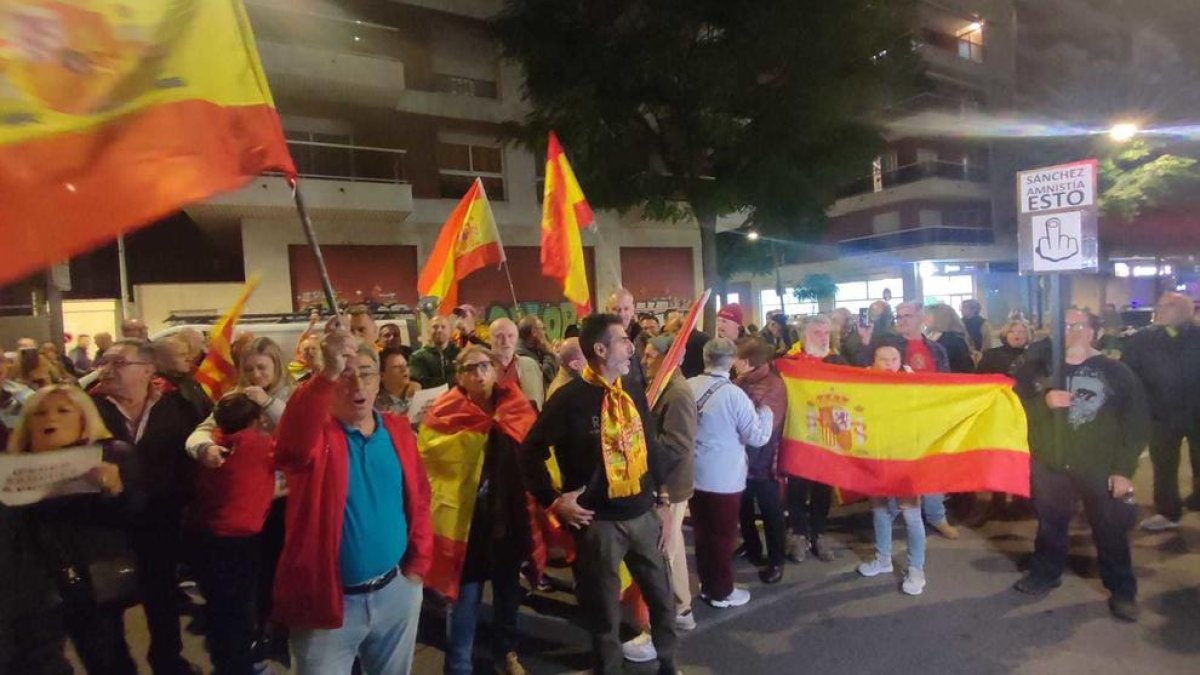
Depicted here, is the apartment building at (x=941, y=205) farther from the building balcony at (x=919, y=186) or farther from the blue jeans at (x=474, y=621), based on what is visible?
the blue jeans at (x=474, y=621)

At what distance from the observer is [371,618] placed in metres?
2.79

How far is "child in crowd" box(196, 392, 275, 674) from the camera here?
365 centimetres

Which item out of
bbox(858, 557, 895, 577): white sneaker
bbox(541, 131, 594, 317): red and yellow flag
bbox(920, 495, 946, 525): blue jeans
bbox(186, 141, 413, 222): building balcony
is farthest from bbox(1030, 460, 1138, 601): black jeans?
bbox(186, 141, 413, 222): building balcony

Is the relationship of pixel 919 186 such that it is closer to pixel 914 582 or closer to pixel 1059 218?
pixel 1059 218

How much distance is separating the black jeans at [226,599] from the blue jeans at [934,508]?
5.47 meters

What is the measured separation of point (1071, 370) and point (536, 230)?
54.2 feet

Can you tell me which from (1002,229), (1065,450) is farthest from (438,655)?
(1002,229)

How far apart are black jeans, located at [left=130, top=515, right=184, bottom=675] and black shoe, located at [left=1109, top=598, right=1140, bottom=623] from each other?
5.78 metres

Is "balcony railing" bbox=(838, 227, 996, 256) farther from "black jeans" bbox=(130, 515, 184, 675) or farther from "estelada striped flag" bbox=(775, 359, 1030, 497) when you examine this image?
"black jeans" bbox=(130, 515, 184, 675)

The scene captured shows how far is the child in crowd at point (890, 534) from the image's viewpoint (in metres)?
5.11

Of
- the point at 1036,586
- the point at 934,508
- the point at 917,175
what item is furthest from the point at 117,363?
the point at 917,175

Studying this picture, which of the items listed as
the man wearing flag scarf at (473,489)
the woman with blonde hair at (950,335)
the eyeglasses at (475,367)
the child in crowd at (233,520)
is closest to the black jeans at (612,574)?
the man wearing flag scarf at (473,489)

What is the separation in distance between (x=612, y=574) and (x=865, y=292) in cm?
3666

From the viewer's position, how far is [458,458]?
4027 millimetres
